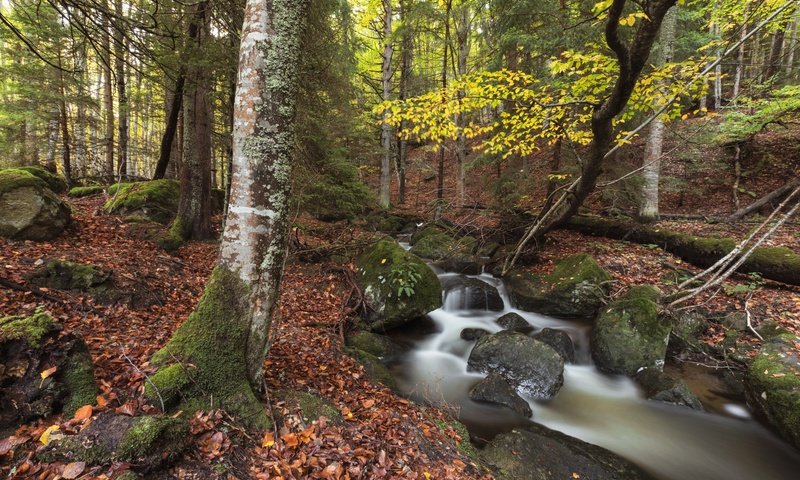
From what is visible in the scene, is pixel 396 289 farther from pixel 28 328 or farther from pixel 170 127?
pixel 170 127

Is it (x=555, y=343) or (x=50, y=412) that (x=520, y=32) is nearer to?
(x=555, y=343)

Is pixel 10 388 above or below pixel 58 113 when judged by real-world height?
below

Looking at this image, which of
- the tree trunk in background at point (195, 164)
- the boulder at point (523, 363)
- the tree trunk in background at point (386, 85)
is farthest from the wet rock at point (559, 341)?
the tree trunk in background at point (386, 85)

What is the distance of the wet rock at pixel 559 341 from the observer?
753cm

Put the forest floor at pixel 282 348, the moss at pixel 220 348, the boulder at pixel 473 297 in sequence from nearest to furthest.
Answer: the forest floor at pixel 282 348
the moss at pixel 220 348
the boulder at pixel 473 297

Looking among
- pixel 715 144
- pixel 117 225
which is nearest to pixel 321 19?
pixel 117 225

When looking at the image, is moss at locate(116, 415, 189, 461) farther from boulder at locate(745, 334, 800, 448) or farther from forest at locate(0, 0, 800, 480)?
boulder at locate(745, 334, 800, 448)

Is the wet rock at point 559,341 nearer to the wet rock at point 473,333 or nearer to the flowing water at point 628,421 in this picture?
the flowing water at point 628,421

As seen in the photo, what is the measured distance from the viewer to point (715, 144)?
13.9 meters

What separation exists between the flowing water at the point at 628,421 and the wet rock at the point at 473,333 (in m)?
0.49

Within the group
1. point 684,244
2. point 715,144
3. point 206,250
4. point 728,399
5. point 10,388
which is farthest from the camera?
point 715,144

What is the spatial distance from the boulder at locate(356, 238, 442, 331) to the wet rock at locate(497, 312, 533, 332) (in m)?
1.75

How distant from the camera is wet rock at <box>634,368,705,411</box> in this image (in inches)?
237

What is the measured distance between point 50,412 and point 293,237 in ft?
24.5
